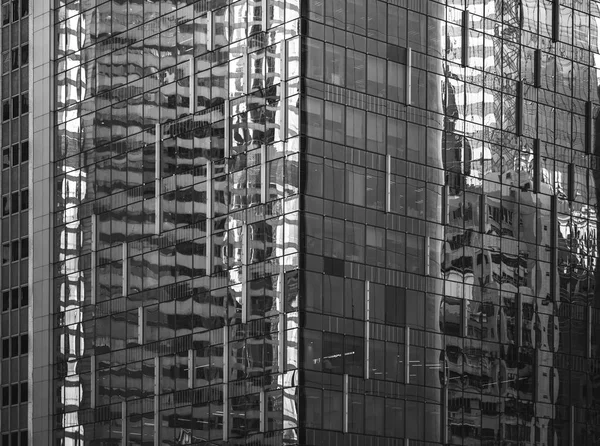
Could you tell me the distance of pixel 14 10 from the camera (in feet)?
330

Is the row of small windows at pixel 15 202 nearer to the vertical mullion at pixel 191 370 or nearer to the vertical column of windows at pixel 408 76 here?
the vertical mullion at pixel 191 370

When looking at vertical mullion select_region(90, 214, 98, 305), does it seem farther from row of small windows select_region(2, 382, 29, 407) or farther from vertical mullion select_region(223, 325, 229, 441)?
vertical mullion select_region(223, 325, 229, 441)

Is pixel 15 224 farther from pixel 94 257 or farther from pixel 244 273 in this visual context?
pixel 244 273

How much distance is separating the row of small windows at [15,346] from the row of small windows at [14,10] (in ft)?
67.8

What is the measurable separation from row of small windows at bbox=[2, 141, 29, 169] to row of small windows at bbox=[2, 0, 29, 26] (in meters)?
8.50

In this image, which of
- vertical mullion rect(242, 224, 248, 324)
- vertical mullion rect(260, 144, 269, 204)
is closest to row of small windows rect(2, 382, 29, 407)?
vertical mullion rect(242, 224, 248, 324)

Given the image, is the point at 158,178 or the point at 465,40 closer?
the point at 158,178

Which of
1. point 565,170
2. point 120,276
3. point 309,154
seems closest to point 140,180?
point 120,276

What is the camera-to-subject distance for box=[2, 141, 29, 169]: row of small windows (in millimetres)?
97688

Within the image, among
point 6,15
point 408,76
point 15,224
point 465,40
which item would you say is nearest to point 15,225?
point 15,224

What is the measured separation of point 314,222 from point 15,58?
30038 mm

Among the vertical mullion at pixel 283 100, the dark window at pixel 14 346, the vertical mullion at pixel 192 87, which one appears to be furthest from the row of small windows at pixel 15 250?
the vertical mullion at pixel 283 100

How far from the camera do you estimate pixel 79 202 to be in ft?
305

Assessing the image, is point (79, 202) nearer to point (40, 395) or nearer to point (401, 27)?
point (40, 395)
